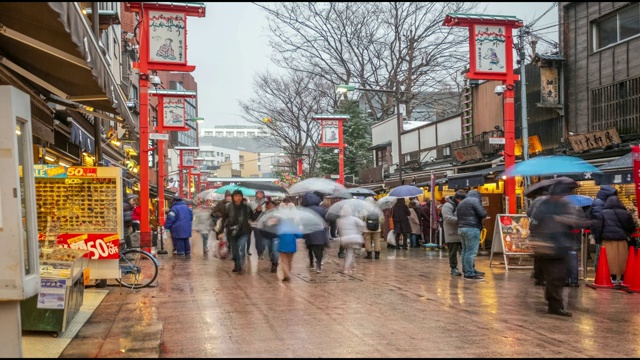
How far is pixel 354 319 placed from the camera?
25.7 feet

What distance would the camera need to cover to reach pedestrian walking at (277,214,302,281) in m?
11.6

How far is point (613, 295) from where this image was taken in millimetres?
10023

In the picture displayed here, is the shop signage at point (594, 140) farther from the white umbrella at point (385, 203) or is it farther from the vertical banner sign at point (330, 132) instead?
the vertical banner sign at point (330, 132)

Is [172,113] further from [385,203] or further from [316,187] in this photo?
[385,203]

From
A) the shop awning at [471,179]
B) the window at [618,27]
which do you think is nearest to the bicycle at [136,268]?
the shop awning at [471,179]

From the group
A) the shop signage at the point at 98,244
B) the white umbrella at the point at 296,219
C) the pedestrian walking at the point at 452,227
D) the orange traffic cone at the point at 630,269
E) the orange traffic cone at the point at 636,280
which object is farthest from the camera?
the pedestrian walking at the point at 452,227

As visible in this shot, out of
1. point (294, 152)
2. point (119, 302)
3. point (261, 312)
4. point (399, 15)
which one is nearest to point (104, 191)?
point (119, 302)

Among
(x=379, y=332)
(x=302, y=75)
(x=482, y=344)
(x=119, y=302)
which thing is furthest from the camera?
(x=302, y=75)

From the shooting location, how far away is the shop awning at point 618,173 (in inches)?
521

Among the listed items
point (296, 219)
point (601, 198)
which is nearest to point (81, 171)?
point (296, 219)

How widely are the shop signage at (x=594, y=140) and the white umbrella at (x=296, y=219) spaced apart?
28.7 ft

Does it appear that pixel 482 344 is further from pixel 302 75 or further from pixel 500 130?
pixel 302 75

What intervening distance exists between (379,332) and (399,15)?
25.6 metres

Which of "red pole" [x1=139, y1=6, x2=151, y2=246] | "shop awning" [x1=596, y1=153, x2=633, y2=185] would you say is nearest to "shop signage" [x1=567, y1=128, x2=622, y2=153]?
"shop awning" [x1=596, y1=153, x2=633, y2=185]
